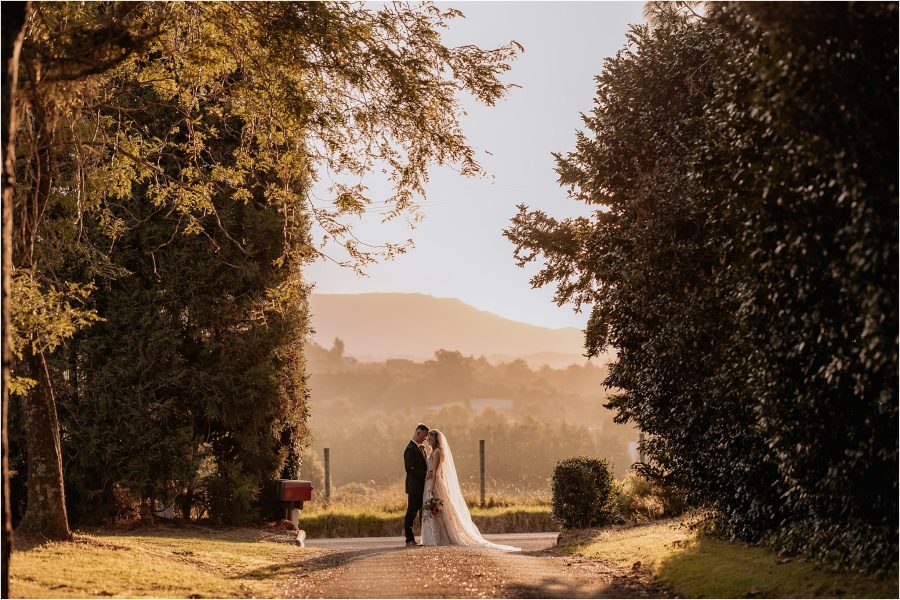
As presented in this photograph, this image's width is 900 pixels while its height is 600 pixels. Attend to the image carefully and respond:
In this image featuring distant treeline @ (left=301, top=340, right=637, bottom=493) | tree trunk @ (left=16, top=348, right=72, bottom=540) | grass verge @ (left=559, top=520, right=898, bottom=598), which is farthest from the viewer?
distant treeline @ (left=301, top=340, right=637, bottom=493)

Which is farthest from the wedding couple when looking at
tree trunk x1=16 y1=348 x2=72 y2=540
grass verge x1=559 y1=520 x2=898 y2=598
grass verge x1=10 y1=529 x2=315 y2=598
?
tree trunk x1=16 y1=348 x2=72 y2=540

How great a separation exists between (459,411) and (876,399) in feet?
Answer: 244

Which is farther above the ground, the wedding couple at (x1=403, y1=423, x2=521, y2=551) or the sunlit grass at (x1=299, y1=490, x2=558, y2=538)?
the wedding couple at (x1=403, y1=423, x2=521, y2=551)

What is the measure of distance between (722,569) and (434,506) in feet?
21.2

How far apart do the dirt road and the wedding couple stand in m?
2.48

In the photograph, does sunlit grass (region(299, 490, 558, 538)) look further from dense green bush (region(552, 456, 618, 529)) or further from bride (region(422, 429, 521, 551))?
bride (region(422, 429, 521, 551))

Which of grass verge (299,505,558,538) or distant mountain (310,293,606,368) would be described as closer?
grass verge (299,505,558,538)

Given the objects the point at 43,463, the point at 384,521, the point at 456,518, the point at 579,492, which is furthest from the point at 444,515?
the point at 43,463

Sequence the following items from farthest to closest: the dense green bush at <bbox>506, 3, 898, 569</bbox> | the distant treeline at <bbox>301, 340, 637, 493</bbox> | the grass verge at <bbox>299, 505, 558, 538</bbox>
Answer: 1. the distant treeline at <bbox>301, 340, 637, 493</bbox>
2. the grass verge at <bbox>299, 505, 558, 538</bbox>
3. the dense green bush at <bbox>506, 3, 898, 569</bbox>

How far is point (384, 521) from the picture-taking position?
67.5 ft

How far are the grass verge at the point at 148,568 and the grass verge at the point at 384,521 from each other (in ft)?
20.7

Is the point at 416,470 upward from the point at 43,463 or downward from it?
downward

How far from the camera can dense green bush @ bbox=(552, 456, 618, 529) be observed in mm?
16625

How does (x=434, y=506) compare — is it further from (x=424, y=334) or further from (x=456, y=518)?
(x=424, y=334)
